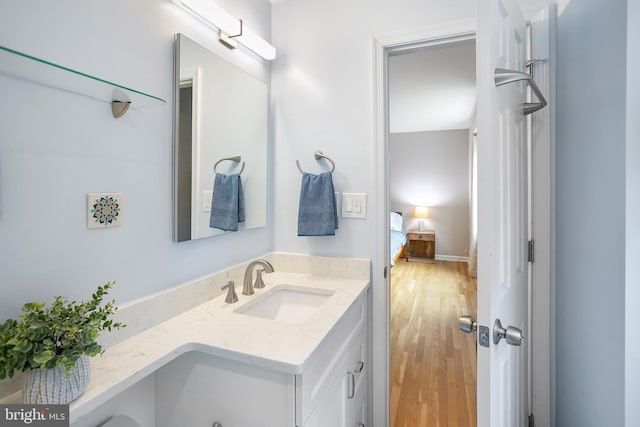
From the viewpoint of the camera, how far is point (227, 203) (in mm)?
1430

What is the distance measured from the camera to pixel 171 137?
1.16m

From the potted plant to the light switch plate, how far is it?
114cm

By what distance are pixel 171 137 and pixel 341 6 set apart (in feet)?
3.63

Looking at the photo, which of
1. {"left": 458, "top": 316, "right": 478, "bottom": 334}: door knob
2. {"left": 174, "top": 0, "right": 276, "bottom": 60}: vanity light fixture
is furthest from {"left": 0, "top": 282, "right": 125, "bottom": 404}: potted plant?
{"left": 174, "top": 0, "right": 276, "bottom": 60}: vanity light fixture

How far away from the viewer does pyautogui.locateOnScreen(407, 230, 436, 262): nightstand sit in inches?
233

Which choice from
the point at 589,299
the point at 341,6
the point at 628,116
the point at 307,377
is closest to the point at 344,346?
the point at 307,377

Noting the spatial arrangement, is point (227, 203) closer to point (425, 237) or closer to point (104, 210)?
point (104, 210)

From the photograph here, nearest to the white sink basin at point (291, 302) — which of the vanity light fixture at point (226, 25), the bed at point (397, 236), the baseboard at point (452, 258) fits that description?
the vanity light fixture at point (226, 25)

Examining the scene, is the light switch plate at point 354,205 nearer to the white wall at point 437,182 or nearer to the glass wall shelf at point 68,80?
the glass wall shelf at point 68,80

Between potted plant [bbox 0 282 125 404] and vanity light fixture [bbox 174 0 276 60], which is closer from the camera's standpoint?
potted plant [bbox 0 282 125 404]

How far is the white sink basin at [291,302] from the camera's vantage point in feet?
4.71

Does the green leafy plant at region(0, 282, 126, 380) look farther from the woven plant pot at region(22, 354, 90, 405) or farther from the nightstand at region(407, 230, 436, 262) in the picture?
the nightstand at region(407, 230, 436, 262)

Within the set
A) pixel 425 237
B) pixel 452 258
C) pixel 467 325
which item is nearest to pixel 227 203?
pixel 467 325

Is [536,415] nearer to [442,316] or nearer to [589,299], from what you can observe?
[589,299]
